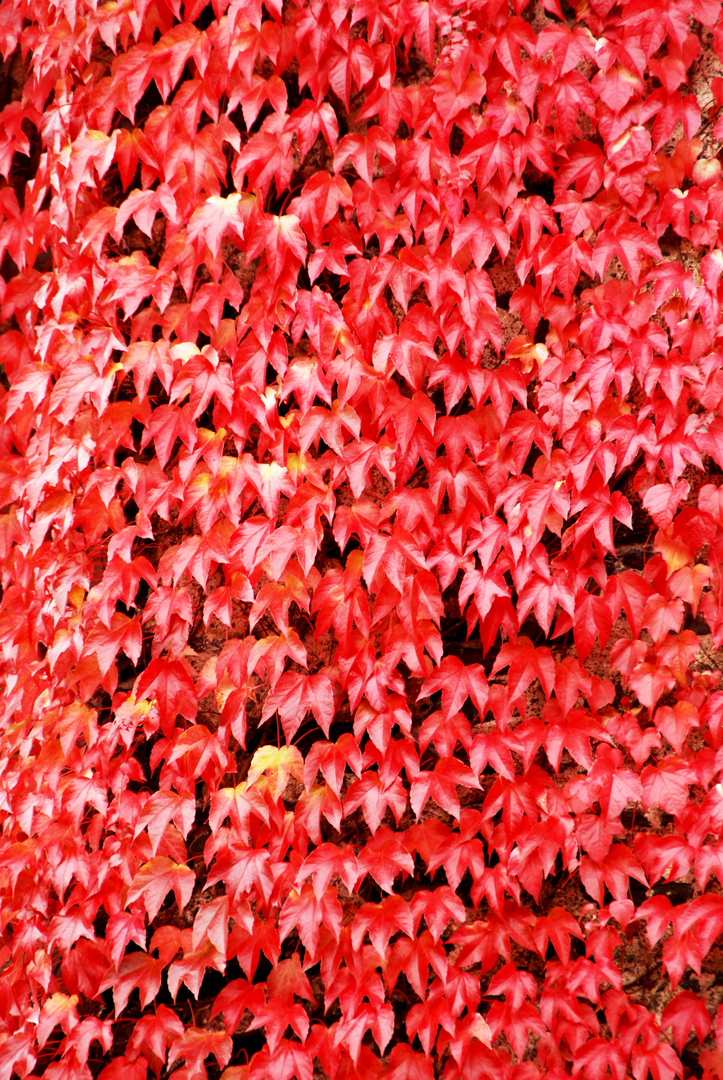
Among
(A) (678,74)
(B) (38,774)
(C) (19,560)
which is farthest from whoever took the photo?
(C) (19,560)

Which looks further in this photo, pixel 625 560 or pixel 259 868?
pixel 625 560

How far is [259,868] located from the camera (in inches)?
66.7

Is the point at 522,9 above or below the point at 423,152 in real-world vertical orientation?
above

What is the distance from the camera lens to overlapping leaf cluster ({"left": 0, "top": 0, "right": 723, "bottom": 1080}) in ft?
5.59

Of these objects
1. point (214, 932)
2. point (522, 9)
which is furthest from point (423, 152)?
point (214, 932)

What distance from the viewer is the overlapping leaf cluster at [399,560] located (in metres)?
1.71

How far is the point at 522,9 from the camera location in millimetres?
1760

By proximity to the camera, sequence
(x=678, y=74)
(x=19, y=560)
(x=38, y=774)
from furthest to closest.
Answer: (x=19, y=560) → (x=38, y=774) → (x=678, y=74)

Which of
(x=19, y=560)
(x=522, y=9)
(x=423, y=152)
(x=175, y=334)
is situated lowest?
(x=19, y=560)

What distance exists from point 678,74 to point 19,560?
1927 millimetres

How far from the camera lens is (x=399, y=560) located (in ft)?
5.59

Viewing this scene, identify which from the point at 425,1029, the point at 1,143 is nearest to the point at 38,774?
the point at 425,1029

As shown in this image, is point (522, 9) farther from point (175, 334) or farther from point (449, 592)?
point (449, 592)

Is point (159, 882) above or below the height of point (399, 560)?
below
